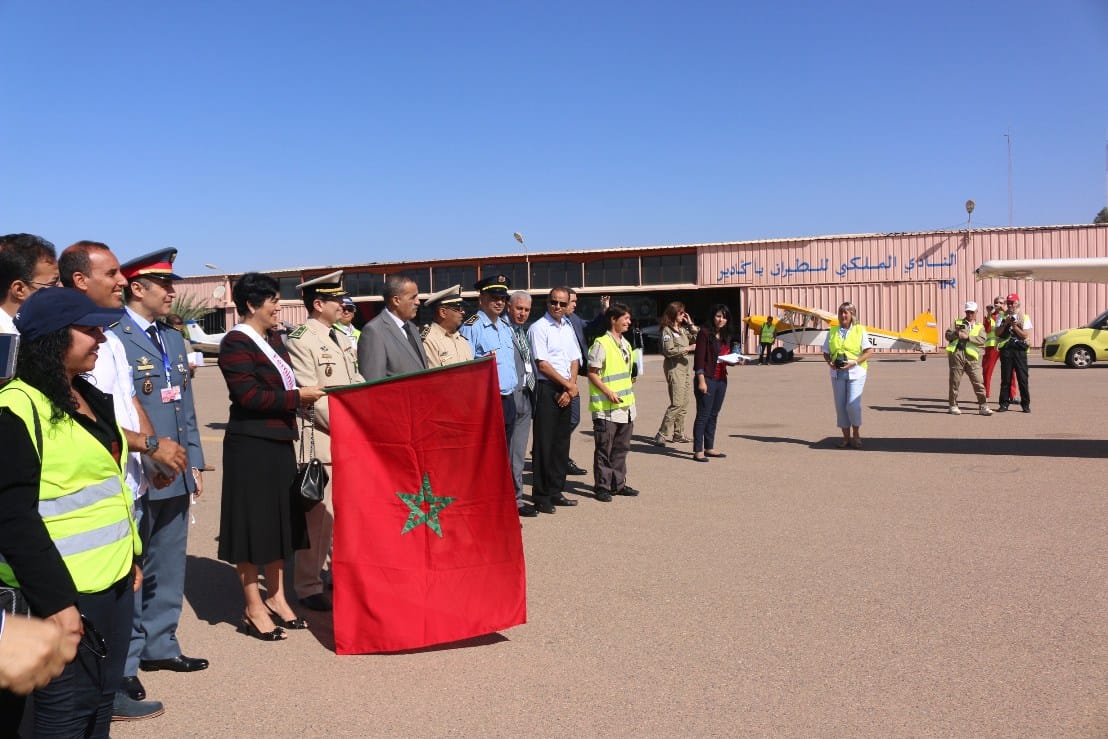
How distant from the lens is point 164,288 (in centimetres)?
440

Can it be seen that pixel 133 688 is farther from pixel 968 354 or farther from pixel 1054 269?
pixel 968 354

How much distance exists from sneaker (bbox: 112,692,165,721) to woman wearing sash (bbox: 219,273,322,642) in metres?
0.89

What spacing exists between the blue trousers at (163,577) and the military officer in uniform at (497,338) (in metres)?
3.48

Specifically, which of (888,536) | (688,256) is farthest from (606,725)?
(688,256)

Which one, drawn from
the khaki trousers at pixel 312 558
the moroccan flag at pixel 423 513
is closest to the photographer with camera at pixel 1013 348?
the moroccan flag at pixel 423 513

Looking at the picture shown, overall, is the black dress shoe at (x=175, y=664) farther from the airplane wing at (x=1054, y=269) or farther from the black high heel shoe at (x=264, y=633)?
the airplane wing at (x=1054, y=269)

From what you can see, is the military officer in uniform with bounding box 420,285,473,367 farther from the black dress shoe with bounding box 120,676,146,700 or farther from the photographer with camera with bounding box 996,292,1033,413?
the photographer with camera with bounding box 996,292,1033,413

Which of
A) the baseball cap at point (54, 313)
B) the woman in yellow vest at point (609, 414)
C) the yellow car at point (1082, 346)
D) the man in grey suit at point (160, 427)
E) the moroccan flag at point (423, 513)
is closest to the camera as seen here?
the baseball cap at point (54, 313)

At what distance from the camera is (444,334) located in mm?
6957

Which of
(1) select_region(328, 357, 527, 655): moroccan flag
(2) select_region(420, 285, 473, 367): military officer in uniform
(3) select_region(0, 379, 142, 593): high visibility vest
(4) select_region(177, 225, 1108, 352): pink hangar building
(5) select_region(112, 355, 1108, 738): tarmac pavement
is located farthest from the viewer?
(4) select_region(177, 225, 1108, 352): pink hangar building

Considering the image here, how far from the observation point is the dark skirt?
464 cm

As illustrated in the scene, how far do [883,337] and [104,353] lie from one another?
102ft

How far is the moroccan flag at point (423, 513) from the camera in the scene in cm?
457

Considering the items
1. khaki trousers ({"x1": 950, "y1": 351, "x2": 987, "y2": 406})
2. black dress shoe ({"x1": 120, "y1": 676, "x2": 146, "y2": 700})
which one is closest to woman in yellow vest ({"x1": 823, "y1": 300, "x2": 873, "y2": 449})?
khaki trousers ({"x1": 950, "y1": 351, "x2": 987, "y2": 406})
